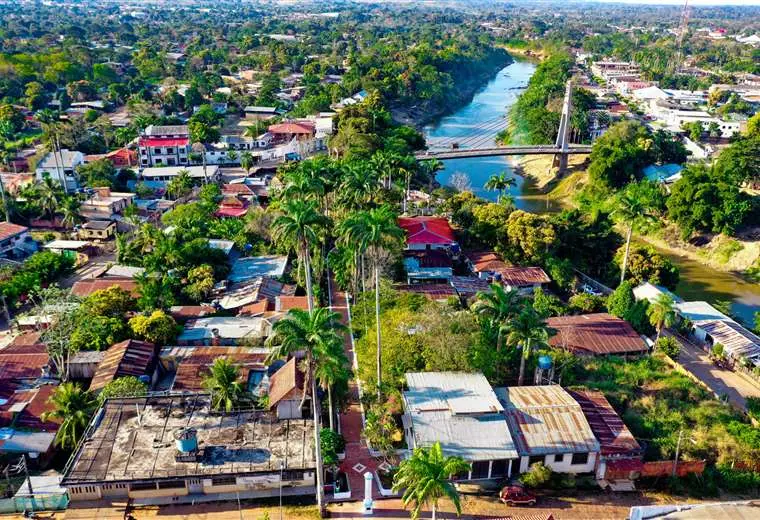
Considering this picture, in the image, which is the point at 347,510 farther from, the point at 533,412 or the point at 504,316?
the point at 504,316

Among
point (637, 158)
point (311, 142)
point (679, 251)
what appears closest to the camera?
point (679, 251)

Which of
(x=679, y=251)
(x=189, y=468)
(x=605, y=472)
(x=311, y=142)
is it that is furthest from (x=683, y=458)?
(x=311, y=142)

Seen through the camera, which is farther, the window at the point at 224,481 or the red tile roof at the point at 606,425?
the red tile roof at the point at 606,425

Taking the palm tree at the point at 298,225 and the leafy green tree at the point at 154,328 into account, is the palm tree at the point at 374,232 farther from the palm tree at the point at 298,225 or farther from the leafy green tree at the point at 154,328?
the leafy green tree at the point at 154,328

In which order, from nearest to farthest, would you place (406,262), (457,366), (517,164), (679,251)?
(457,366)
(406,262)
(679,251)
(517,164)

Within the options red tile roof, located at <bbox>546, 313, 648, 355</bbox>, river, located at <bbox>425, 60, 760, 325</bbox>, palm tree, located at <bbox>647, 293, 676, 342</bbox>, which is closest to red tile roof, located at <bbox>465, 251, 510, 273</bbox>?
red tile roof, located at <bbox>546, 313, 648, 355</bbox>

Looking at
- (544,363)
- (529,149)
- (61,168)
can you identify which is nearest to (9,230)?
(61,168)

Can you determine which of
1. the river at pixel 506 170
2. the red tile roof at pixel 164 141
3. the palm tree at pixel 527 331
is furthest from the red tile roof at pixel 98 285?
the river at pixel 506 170
